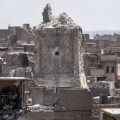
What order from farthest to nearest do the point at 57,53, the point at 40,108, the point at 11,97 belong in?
the point at 57,53 → the point at 40,108 → the point at 11,97

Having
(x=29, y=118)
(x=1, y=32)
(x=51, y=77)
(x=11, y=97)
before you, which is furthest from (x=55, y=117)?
(x=1, y=32)

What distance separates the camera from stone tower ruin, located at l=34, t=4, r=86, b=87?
2717 centimetres

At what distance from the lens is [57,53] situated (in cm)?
2730

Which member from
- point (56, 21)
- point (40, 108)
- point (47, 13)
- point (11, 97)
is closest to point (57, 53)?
point (56, 21)

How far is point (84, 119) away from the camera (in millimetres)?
23219

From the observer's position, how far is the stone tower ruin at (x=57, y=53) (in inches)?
1070

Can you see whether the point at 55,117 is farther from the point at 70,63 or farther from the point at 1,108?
the point at 1,108

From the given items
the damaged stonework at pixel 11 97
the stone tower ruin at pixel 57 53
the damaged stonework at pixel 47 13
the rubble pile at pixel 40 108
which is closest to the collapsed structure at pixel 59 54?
the stone tower ruin at pixel 57 53

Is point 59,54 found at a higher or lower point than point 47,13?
lower

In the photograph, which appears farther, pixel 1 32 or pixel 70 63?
pixel 1 32

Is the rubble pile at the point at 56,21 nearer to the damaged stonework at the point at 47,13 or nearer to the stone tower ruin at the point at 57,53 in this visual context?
the damaged stonework at the point at 47,13

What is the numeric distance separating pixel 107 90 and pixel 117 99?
661 cm

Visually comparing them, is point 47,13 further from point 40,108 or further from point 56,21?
point 40,108

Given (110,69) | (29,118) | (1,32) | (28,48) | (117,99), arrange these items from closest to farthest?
(29,118)
(117,99)
(110,69)
(28,48)
(1,32)
